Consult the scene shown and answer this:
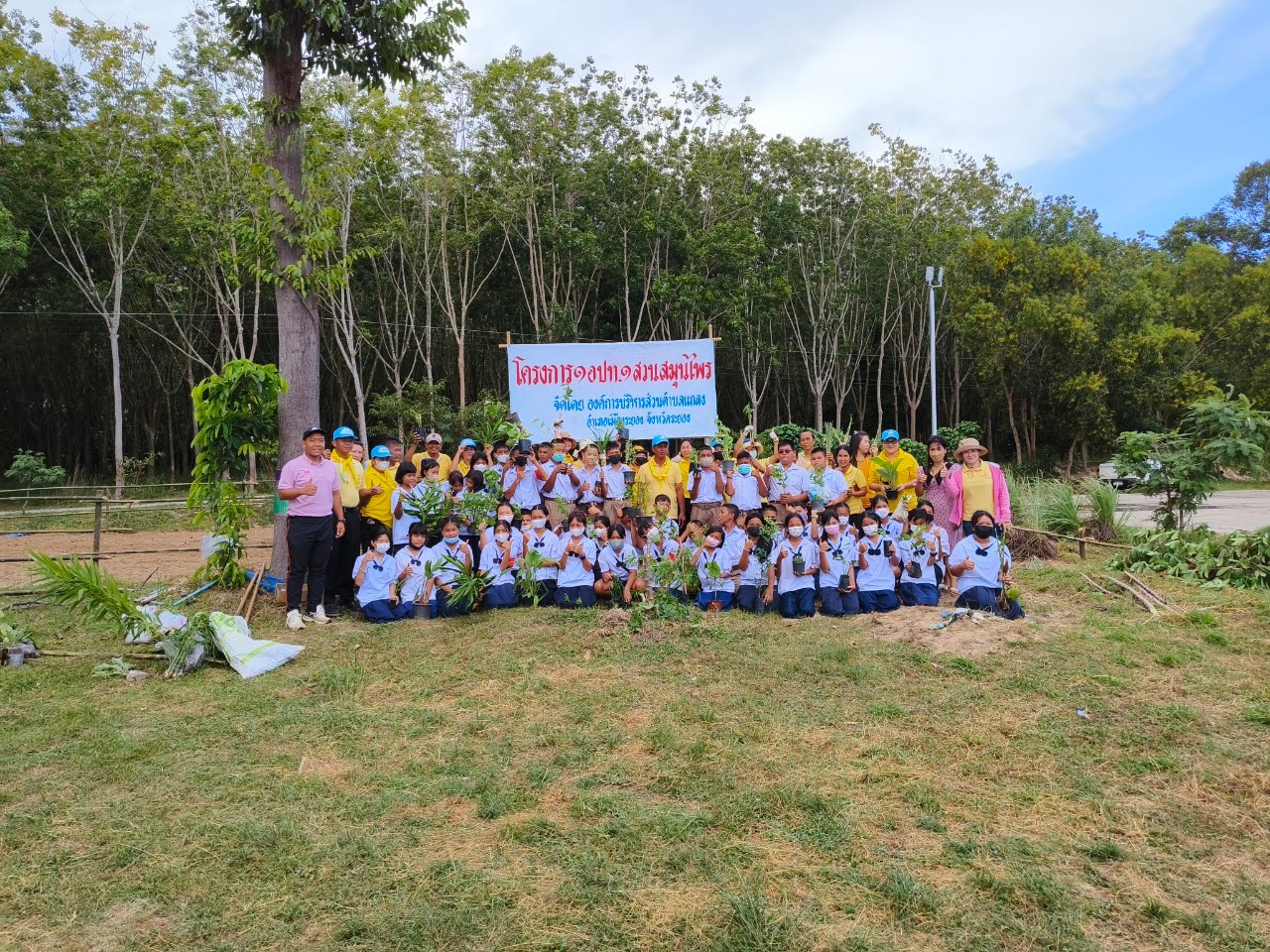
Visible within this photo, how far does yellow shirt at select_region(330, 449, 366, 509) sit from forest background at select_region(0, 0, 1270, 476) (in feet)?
30.8

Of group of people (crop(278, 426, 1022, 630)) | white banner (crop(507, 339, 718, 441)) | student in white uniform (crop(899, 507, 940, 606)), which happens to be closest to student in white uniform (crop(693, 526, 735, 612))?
group of people (crop(278, 426, 1022, 630))

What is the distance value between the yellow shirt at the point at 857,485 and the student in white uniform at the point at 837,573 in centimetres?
98

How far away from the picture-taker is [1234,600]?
259 inches

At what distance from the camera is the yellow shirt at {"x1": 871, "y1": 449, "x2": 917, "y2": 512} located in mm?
7527

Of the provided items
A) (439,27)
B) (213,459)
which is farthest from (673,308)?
(213,459)

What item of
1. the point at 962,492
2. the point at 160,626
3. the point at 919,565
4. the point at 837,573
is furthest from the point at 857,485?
the point at 160,626

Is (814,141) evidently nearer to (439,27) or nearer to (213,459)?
(439,27)

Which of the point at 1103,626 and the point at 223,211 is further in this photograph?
the point at 223,211

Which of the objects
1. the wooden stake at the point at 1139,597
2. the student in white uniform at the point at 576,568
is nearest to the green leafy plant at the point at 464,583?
the student in white uniform at the point at 576,568

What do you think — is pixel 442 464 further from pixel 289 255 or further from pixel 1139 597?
pixel 1139 597

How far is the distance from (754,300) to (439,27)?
1482 centimetres

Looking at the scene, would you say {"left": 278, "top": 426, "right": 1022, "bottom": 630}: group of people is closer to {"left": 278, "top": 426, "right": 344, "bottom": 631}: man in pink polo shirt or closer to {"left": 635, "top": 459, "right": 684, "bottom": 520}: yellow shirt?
{"left": 278, "top": 426, "right": 344, "bottom": 631}: man in pink polo shirt

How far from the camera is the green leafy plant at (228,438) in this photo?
22.7 ft

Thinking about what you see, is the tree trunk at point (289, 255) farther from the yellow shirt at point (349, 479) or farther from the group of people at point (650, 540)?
the yellow shirt at point (349, 479)
